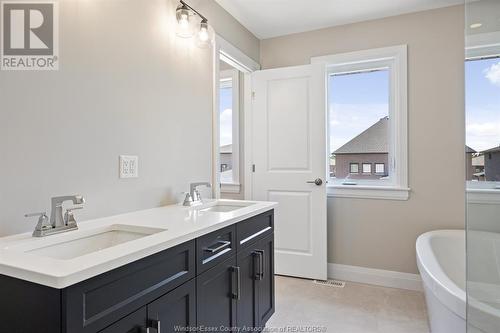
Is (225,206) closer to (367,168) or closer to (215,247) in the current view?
(215,247)

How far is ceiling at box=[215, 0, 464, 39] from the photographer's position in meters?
2.52

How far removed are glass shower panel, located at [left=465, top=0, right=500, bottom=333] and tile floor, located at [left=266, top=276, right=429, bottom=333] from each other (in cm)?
68

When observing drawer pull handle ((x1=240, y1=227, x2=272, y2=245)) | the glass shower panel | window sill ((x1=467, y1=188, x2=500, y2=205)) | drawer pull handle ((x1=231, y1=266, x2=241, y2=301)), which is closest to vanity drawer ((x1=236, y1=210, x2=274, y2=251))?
drawer pull handle ((x1=240, y1=227, x2=272, y2=245))

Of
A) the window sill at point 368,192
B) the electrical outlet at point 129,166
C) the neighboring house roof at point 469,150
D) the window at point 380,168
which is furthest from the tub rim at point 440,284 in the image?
the electrical outlet at point 129,166

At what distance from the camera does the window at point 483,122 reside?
1.82 m

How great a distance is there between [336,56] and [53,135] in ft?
8.20

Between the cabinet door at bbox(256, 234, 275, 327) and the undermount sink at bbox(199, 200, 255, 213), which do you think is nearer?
the cabinet door at bbox(256, 234, 275, 327)

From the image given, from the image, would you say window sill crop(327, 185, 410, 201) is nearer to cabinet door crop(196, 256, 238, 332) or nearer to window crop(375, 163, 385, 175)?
window crop(375, 163, 385, 175)

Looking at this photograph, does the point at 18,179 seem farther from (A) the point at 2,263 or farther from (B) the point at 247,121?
(B) the point at 247,121

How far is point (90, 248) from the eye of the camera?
1248mm

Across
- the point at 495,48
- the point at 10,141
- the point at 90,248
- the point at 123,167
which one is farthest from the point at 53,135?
the point at 495,48

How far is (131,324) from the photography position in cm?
95

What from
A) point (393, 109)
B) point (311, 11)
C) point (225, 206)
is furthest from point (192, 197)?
point (393, 109)

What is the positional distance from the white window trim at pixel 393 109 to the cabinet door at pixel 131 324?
232 centimetres
